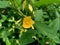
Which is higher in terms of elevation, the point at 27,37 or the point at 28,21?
the point at 28,21

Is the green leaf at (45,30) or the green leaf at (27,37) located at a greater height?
the green leaf at (45,30)

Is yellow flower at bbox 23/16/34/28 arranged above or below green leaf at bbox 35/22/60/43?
above

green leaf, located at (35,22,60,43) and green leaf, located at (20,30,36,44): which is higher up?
green leaf, located at (35,22,60,43)

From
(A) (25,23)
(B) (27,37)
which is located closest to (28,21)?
(A) (25,23)

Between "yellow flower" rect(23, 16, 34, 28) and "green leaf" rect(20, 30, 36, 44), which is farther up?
"yellow flower" rect(23, 16, 34, 28)

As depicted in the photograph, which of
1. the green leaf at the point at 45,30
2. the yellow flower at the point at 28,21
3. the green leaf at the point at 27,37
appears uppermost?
the yellow flower at the point at 28,21

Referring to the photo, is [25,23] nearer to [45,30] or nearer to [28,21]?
[28,21]

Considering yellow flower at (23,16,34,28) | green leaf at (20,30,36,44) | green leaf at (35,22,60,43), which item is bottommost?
green leaf at (20,30,36,44)

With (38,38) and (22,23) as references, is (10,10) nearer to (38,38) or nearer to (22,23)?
(22,23)
